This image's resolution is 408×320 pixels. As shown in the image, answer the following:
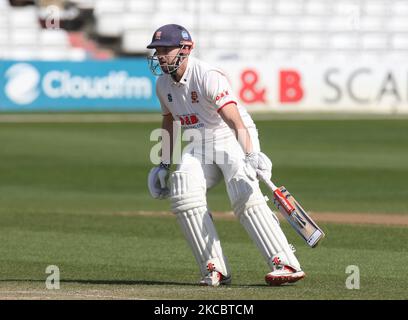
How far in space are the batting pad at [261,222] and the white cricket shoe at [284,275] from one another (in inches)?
1.5

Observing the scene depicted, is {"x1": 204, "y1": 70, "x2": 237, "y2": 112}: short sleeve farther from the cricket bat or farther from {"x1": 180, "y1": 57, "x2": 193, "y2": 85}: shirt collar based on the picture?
the cricket bat

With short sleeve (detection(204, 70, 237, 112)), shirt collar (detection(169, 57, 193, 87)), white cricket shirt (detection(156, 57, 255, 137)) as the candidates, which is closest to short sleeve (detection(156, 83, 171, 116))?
white cricket shirt (detection(156, 57, 255, 137))

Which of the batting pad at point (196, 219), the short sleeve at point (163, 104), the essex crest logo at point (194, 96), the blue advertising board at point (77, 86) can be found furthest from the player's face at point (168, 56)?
the blue advertising board at point (77, 86)

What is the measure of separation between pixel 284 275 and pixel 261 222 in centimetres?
41

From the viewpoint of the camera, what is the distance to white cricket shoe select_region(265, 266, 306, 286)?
785 centimetres

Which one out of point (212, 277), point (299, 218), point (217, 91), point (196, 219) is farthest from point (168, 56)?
point (212, 277)

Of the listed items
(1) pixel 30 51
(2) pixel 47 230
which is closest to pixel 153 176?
(2) pixel 47 230

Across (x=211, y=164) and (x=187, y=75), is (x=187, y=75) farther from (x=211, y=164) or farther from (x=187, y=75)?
(x=211, y=164)

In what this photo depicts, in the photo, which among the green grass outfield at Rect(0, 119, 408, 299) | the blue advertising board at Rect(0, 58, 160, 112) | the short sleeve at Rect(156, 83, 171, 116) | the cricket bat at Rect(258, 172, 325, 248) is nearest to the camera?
the cricket bat at Rect(258, 172, 325, 248)

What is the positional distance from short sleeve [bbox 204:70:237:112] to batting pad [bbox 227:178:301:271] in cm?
56

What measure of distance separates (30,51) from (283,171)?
1653 cm

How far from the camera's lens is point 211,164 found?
26.6 ft
